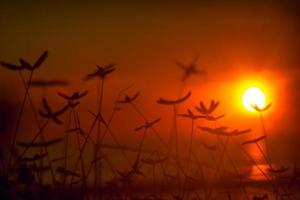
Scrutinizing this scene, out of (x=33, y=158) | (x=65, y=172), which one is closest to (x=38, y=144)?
(x=33, y=158)

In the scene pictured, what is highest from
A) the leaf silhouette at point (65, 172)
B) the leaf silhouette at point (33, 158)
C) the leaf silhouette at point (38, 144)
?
the leaf silhouette at point (38, 144)

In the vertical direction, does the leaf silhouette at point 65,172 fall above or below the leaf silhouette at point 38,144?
below

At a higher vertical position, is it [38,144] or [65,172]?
[38,144]

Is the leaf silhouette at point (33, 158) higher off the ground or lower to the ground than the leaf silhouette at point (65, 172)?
higher

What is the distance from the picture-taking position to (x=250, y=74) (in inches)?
107

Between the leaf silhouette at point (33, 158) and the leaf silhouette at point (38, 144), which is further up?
the leaf silhouette at point (38, 144)

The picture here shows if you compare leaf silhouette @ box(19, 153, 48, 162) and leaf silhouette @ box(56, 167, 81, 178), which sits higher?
leaf silhouette @ box(19, 153, 48, 162)

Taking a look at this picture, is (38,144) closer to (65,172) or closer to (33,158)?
(33,158)

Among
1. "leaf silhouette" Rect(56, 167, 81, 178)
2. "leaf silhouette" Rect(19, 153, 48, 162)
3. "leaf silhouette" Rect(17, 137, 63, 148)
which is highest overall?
"leaf silhouette" Rect(17, 137, 63, 148)

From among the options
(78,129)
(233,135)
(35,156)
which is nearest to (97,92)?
(78,129)

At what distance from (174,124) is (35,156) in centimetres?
82

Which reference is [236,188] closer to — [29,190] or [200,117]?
[200,117]

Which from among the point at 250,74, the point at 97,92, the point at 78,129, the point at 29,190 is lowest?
the point at 29,190

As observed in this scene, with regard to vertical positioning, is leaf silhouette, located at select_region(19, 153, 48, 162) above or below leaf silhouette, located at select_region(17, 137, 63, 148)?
below
